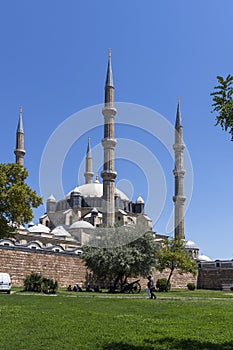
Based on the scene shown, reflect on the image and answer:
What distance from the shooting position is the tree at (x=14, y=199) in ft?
65.5

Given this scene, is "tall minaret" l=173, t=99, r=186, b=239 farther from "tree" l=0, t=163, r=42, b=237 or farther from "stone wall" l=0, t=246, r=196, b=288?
"tree" l=0, t=163, r=42, b=237

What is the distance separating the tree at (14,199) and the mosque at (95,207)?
10356mm

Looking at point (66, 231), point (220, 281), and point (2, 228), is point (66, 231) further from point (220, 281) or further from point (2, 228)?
point (2, 228)

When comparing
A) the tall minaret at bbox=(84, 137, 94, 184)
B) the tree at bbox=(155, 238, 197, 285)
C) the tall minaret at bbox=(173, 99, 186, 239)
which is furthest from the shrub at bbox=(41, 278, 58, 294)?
the tall minaret at bbox=(84, 137, 94, 184)

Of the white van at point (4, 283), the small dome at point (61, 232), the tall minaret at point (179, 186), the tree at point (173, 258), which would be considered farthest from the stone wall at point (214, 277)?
the white van at point (4, 283)

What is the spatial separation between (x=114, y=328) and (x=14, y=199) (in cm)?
1181

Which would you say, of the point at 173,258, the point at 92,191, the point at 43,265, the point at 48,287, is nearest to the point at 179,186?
the point at 92,191

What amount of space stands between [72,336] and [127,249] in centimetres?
1959

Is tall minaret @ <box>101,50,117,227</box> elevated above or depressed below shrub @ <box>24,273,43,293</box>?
above

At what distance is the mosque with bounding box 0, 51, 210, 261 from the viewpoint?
134 feet

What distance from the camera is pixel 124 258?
91.0 feet

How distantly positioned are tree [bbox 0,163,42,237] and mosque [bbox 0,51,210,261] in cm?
1036

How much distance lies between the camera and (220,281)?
43.9m

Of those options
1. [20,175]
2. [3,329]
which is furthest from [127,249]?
[3,329]
